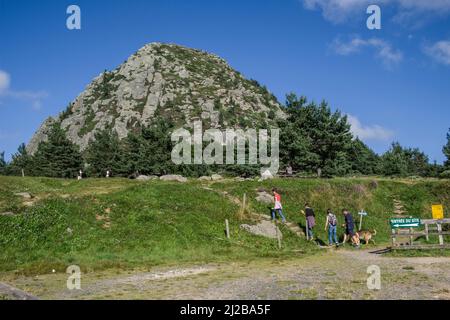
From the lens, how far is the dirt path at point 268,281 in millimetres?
13148

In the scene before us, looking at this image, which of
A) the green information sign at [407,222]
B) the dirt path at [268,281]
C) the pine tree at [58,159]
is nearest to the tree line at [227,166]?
the pine tree at [58,159]

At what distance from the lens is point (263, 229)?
1123 inches

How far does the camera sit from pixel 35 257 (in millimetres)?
21047

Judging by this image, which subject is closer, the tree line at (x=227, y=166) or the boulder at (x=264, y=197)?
the boulder at (x=264, y=197)

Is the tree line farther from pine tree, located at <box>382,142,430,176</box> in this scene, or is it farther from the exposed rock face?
the exposed rock face

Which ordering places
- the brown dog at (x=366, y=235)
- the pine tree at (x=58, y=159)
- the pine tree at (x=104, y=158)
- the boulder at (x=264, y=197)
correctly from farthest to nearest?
the pine tree at (x=104, y=158), the pine tree at (x=58, y=159), the boulder at (x=264, y=197), the brown dog at (x=366, y=235)

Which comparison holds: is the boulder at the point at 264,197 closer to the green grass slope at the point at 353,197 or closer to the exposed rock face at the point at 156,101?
the green grass slope at the point at 353,197

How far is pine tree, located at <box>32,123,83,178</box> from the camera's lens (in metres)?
69.9

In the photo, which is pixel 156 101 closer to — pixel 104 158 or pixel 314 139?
pixel 104 158

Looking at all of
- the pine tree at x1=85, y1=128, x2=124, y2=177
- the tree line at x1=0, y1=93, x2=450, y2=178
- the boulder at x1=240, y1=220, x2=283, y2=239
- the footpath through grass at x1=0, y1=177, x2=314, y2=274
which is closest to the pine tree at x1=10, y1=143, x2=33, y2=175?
the tree line at x1=0, y1=93, x2=450, y2=178

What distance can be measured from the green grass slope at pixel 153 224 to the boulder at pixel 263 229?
1.99 feet

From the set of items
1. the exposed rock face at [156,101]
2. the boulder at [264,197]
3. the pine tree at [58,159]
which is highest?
the exposed rock face at [156,101]
